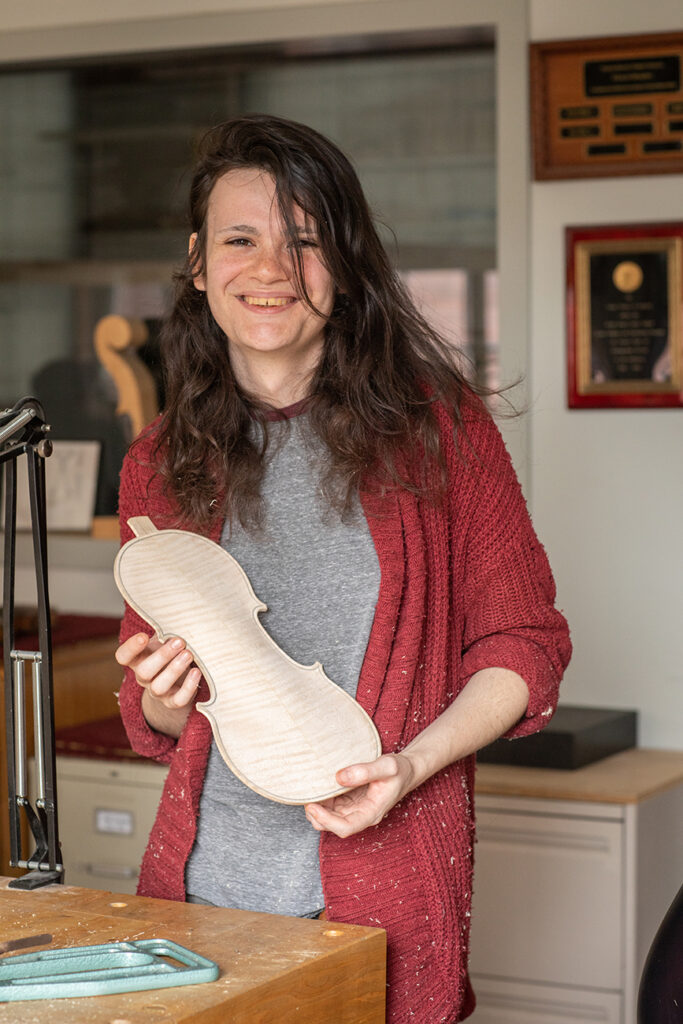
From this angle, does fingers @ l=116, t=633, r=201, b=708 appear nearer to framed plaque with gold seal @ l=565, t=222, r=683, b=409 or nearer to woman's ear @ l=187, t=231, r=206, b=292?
woman's ear @ l=187, t=231, r=206, b=292

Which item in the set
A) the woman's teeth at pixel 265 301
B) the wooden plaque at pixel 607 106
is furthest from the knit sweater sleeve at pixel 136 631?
the wooden plaque at pixel 607 106

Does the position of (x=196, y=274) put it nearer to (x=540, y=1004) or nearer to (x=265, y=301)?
(x=265, y=301)

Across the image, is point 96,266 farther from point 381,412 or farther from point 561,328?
point 381,412

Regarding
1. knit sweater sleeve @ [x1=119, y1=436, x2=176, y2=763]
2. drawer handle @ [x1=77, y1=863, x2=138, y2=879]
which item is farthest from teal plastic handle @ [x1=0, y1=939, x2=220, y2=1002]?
drawer handle @ [x1=77, y1=863, x2=138, y2=879]

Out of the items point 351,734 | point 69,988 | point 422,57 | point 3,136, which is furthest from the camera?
point 3,136

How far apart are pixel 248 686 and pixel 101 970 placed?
29 centimetres

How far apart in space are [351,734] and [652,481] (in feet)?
4.82

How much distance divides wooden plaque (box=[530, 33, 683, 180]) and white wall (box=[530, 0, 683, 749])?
0.04m

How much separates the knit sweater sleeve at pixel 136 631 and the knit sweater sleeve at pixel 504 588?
13.4 inches

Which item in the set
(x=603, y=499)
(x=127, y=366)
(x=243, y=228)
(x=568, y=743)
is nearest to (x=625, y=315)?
(x=603, y=499)

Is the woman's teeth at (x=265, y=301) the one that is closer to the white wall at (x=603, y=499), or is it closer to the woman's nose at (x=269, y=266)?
the woman's nose at (x=269, y=266)

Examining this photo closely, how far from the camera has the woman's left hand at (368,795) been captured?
117 cm

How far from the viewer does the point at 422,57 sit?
A: 2.86 meters

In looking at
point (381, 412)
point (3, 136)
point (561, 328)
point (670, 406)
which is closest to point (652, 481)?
point (670, 406)
